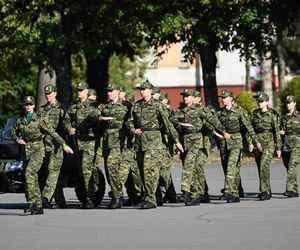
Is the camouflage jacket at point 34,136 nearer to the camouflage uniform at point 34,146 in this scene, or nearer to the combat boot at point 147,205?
the camouflage uniform at point 34,146

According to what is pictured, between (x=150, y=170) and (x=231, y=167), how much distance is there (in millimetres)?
1759

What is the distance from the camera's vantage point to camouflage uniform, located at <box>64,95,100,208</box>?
20125 millimetres

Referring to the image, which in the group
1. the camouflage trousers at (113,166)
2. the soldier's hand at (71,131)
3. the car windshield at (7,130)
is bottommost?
the camouflage trousers at (113,166)

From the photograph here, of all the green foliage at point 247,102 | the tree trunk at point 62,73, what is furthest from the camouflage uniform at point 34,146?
the green foliage at point 247,102

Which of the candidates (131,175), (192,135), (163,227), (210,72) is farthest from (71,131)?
(210,72)

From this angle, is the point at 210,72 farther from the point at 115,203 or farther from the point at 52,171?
the point at 52,171

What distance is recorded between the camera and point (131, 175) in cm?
2083

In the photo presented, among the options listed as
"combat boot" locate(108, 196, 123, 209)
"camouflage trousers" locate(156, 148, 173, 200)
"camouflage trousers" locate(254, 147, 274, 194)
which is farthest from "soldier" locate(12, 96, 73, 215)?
"camouflage trousers" locate(254, 147, 274, 194)

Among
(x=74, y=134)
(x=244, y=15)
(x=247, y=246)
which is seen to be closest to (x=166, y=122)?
(x=74, y=134)

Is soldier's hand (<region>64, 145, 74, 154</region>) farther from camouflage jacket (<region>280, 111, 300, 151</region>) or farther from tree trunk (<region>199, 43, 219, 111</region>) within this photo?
tree trunk (<region>199, 43, 219, 111</region>)

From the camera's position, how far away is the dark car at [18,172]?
67.7ft

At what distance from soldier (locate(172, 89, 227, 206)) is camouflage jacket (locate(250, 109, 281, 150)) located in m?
1.10

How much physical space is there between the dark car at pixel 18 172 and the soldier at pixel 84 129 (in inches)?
8.1

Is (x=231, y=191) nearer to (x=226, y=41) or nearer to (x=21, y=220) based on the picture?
(x=21, y=220)
